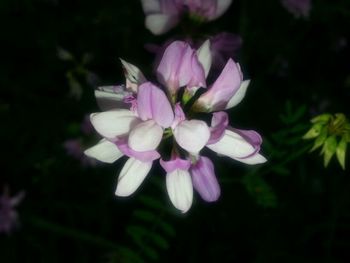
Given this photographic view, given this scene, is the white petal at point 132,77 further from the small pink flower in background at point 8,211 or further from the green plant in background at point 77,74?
the small pink flower in background at point 8,211


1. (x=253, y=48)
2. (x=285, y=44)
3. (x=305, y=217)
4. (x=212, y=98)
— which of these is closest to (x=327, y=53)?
(x=285, y=44)

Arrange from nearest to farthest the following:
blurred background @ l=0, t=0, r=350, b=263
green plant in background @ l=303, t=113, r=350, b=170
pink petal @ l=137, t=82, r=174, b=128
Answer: pink petal @ l=137, t=82, r=174, b=128, green plant in background @ l=303, t=113, r=350, b=170, blurred background @ l=0, t=0, r=350, b=263

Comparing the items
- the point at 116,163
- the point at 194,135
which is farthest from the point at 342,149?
the point at 116,163

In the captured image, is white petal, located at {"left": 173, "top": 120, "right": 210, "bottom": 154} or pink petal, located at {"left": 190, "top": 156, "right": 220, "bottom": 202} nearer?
white petal, located at {"left": 173, "top": 120, "right": 210, "bottom": 154}

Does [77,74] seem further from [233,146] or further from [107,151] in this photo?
[233,146]

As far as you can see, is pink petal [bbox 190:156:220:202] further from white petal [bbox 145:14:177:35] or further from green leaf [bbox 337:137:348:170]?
white petal [bbox 145:14:177:35]

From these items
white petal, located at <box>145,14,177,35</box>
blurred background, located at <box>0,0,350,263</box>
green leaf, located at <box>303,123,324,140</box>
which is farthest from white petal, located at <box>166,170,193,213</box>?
blurred background, located at <box>0,0,350,263</box>

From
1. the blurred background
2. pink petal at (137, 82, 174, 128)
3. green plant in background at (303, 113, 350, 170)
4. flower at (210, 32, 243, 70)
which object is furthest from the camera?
the blurred background
